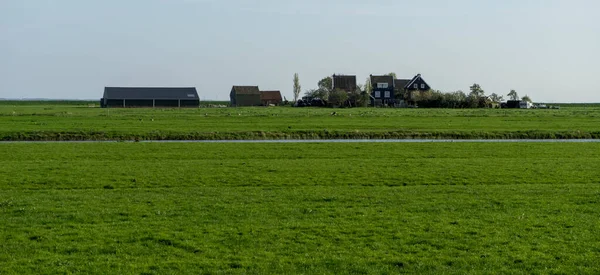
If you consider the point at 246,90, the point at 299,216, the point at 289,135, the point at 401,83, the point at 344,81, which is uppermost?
the point at 344,81

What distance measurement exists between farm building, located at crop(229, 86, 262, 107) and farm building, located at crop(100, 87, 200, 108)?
21.0 m

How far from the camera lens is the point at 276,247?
40.0 feet

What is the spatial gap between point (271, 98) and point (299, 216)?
157773 millimetres

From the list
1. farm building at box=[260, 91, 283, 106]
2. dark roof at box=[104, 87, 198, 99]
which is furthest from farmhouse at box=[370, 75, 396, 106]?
dark roof at box=[104, 87, 198, 99]

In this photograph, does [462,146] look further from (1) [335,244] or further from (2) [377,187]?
(1) [335,244]

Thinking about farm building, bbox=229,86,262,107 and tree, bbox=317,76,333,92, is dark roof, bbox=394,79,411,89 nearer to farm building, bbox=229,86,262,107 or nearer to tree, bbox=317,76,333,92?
tree, bbox=317,76,333,92

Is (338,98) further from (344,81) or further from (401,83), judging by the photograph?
(401,83)

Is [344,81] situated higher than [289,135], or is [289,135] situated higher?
[344,81]

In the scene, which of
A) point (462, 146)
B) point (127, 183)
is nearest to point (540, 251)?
point (127, 183)

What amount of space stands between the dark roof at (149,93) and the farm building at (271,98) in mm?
31093

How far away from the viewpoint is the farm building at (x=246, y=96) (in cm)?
16112

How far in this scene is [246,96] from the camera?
162 meters

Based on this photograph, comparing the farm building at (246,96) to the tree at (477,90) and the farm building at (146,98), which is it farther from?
the tree at (477,90)

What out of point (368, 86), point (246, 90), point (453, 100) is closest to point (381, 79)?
point (368, 86)
